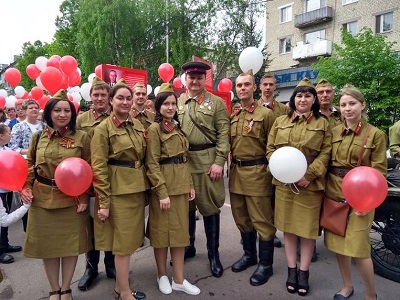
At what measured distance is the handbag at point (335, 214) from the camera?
9.04 ft

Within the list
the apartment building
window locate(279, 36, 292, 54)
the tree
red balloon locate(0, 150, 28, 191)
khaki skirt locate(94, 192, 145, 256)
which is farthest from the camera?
window locate(279, 36, 292, 54)

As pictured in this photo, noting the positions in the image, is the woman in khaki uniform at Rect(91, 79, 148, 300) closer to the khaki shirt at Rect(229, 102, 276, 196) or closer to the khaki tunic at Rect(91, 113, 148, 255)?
the khaki tunic at Rect(91, 113, 148, 255)

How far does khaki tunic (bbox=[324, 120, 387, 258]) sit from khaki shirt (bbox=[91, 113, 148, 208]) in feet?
5.34

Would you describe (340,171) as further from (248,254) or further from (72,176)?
(72,176)

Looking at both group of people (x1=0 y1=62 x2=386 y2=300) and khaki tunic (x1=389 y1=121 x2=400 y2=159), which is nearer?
group of people (x1=0 y1=62 x2=386 y2=300)

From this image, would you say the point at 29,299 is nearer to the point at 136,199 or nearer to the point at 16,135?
the point at 136,199

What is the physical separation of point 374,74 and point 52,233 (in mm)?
11265

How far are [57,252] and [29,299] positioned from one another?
74 centimetres

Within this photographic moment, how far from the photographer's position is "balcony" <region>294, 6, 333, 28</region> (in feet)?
70.3

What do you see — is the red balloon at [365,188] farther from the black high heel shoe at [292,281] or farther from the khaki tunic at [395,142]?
the khaki tunic at [395,142]

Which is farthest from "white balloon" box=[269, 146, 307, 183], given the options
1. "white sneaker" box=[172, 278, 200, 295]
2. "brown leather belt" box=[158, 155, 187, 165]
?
"white sneaker" box=[172, 278, 200, 295]

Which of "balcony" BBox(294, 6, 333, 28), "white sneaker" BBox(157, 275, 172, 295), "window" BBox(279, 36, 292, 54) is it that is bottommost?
"white sneaker" BBox(157, 275, 172, 295)

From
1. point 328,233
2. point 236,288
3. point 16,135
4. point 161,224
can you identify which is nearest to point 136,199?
point 161,224

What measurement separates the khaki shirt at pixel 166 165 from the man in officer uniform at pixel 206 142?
10.2 inches
